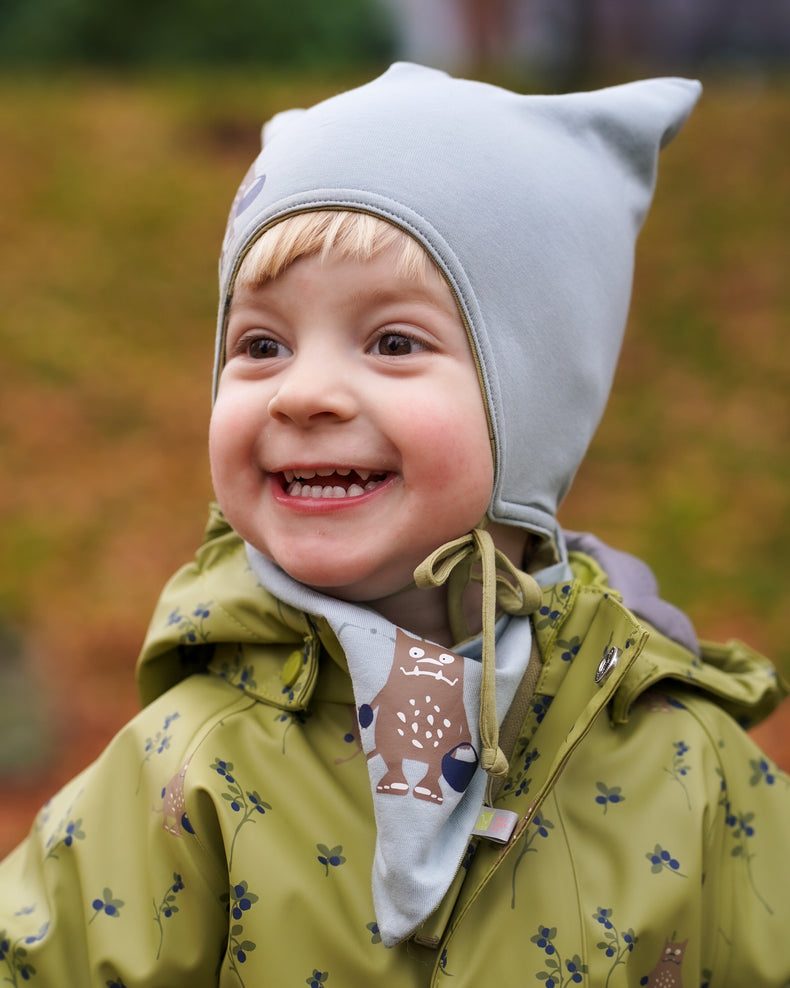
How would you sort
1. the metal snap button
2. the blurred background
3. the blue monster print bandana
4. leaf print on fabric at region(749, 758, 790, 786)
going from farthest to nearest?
the blurred background
leaf print on fabric at region(749, 758, 790, 786)
the metal snap button
the blue monster print bandana

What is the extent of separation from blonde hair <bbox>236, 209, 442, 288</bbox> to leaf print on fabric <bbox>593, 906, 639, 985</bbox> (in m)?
0.97

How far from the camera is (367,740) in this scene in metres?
1.64

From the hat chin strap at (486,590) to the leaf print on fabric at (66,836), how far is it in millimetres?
631

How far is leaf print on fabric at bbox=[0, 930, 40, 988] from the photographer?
5.62 feet

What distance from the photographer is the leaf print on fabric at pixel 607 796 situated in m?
1.81

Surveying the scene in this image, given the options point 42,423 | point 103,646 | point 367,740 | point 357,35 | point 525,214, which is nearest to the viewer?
point 367,740

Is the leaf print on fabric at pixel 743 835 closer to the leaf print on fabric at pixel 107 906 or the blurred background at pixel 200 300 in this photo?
the leaf print on fabric at pixel 107 906

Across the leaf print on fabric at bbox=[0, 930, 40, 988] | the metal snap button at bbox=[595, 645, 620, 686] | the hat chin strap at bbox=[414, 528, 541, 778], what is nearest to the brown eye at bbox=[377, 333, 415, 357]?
the hat chin strap at bbox=[414, 528, 541, 778]

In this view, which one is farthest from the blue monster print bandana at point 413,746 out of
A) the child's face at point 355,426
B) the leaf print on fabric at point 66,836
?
the leaf print on fabric at point 66,836

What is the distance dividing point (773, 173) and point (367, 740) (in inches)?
254

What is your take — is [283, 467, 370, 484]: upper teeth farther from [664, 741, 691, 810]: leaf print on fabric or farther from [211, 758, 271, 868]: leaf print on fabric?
[664, 741, 691, 810]: leaf print on fabric

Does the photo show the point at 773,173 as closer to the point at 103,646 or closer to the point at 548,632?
the point at 103,646

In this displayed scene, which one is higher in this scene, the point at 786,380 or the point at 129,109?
the point at 129,109

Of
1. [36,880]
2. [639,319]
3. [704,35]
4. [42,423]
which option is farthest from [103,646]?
[704,35]
